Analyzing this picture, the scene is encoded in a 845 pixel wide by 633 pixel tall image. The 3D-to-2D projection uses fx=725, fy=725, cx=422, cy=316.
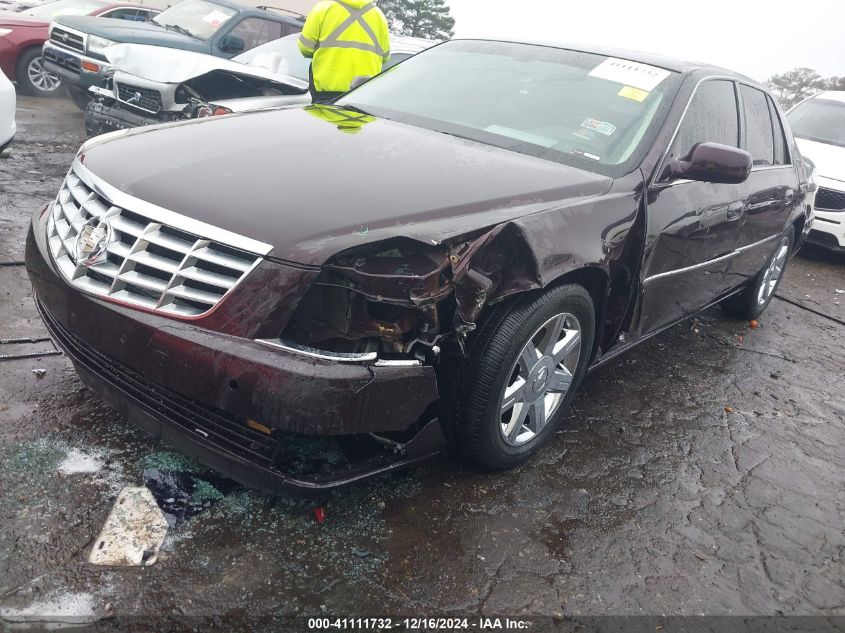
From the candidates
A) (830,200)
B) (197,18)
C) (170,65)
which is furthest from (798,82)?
(170,65)

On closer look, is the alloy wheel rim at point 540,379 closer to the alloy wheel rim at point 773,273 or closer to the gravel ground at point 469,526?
the gravel ground at point 469,526

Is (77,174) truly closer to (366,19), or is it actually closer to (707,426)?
(707,426)

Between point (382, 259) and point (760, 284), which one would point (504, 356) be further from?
point (760, 284)

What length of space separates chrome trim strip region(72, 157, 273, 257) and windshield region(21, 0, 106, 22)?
1046cm

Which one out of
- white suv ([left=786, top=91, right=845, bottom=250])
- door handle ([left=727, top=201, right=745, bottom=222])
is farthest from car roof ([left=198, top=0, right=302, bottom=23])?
door handle ([left=727, top=201, right=745, bottom=222])

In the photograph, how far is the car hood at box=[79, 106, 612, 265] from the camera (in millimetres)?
2197

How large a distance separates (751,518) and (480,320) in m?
1.44

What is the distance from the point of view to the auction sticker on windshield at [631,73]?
343 centimetres

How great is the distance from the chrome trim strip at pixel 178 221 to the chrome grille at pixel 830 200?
7.04 metres

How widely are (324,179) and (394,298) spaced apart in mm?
597

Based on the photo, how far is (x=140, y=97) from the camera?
615cm

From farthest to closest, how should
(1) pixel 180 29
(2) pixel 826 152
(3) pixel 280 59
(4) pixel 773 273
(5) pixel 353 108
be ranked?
(1) pixel 180 29
(2) pixel 826 152
(3) pixel 280 59
(4) pixel 773 273
(5) pixel 353 108

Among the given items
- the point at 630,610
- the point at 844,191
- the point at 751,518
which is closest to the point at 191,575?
the point at 630,610

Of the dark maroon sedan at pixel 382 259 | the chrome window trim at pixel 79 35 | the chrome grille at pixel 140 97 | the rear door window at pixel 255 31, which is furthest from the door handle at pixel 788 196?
the chrome window trim at pixel 79 35
